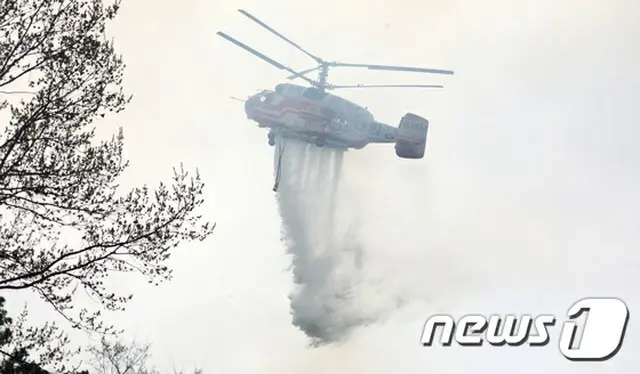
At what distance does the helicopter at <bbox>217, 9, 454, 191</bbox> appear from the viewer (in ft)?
133

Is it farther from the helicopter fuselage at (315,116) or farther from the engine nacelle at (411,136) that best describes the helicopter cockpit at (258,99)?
the engine nacelle at (411,136)

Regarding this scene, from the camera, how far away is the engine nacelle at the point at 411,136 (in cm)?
4166

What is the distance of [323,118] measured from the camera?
4091 cm

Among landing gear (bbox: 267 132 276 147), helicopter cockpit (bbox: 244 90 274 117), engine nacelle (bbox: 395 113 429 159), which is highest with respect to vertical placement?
helicopter cockpit (bbox: 244 90 274 117)

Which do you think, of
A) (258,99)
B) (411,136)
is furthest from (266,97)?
(411,136)

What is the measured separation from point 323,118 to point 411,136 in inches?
173

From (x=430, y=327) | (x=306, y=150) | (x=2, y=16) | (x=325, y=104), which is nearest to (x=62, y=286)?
(x=2, y=16)

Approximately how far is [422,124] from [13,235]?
3429cm

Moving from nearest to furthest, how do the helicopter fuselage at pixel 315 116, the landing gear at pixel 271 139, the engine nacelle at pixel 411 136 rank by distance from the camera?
the helicopter fuselage at pixel 315 116 < the engine nacelle at pixel 411 136 < the landing gear at pixel 271 139

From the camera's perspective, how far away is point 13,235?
373 inches

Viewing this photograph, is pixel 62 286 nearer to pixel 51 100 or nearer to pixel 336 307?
pixel 51 100

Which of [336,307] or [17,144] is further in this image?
[336,307]

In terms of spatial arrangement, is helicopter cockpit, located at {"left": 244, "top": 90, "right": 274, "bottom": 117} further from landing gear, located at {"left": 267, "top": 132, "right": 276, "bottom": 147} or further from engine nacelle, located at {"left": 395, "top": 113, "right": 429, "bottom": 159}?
engine nacelle, located at {"left": 395, "top": 113, "right": 429, "bottom": 159}

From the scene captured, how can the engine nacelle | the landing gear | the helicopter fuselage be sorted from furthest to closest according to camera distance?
the landing gear → the engine nacelle → the helicopter fuselage
